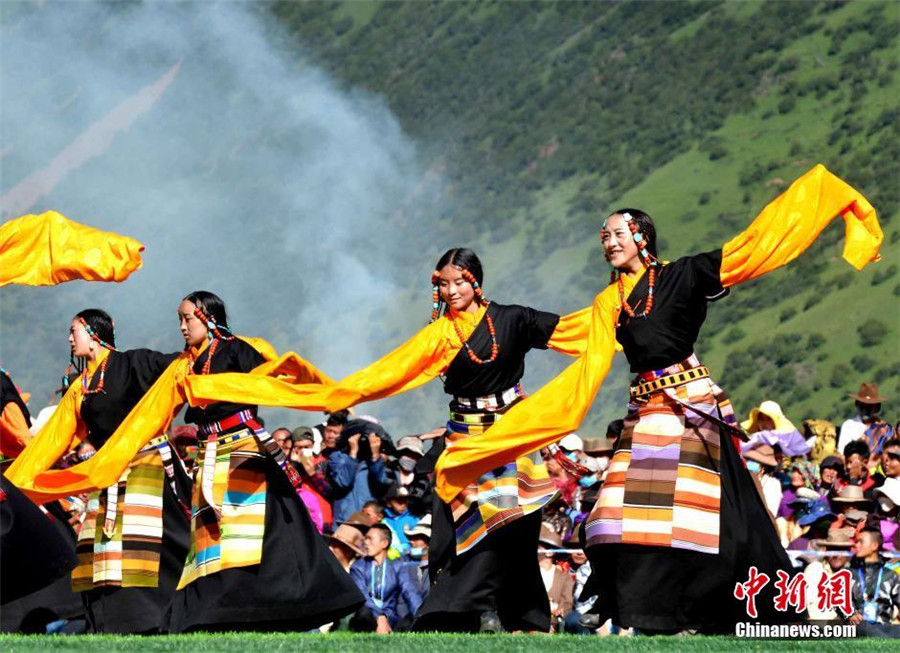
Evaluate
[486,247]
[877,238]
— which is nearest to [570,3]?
[486,247]

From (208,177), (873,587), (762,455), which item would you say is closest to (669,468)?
(873,587)

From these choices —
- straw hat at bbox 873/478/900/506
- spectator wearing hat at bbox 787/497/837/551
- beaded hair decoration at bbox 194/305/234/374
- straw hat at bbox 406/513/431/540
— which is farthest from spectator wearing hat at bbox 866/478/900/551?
beaded hair decoration at bbox 194/305/234/374

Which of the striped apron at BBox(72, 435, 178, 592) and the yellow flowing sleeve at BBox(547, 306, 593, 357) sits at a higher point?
the yellow flowing sleeve at BBox(547, 306, 593, 357)

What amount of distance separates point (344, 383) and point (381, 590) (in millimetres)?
2246

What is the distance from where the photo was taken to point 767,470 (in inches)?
445

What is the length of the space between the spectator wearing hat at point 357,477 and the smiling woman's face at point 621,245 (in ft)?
14.4

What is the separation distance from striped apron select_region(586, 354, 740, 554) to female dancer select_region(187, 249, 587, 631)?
1046 millimetres

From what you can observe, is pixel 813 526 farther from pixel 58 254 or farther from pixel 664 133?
pixel 664 133

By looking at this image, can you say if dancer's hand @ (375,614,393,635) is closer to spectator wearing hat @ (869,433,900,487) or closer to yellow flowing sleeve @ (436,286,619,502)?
yellow flowing sleeve @ (436,286,619,502)

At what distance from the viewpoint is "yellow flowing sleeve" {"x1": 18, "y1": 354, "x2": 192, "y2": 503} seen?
29.4 feet

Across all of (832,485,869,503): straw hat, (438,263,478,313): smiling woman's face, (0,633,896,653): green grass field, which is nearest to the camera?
(0,633,896,653): green grass field

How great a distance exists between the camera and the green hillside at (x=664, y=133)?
25578mm

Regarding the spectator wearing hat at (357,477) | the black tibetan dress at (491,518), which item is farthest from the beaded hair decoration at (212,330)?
the spectator wearing hat at (357,477)

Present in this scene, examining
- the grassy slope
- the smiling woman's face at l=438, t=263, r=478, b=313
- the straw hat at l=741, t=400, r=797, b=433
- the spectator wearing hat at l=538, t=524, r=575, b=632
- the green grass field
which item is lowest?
the green grass field
